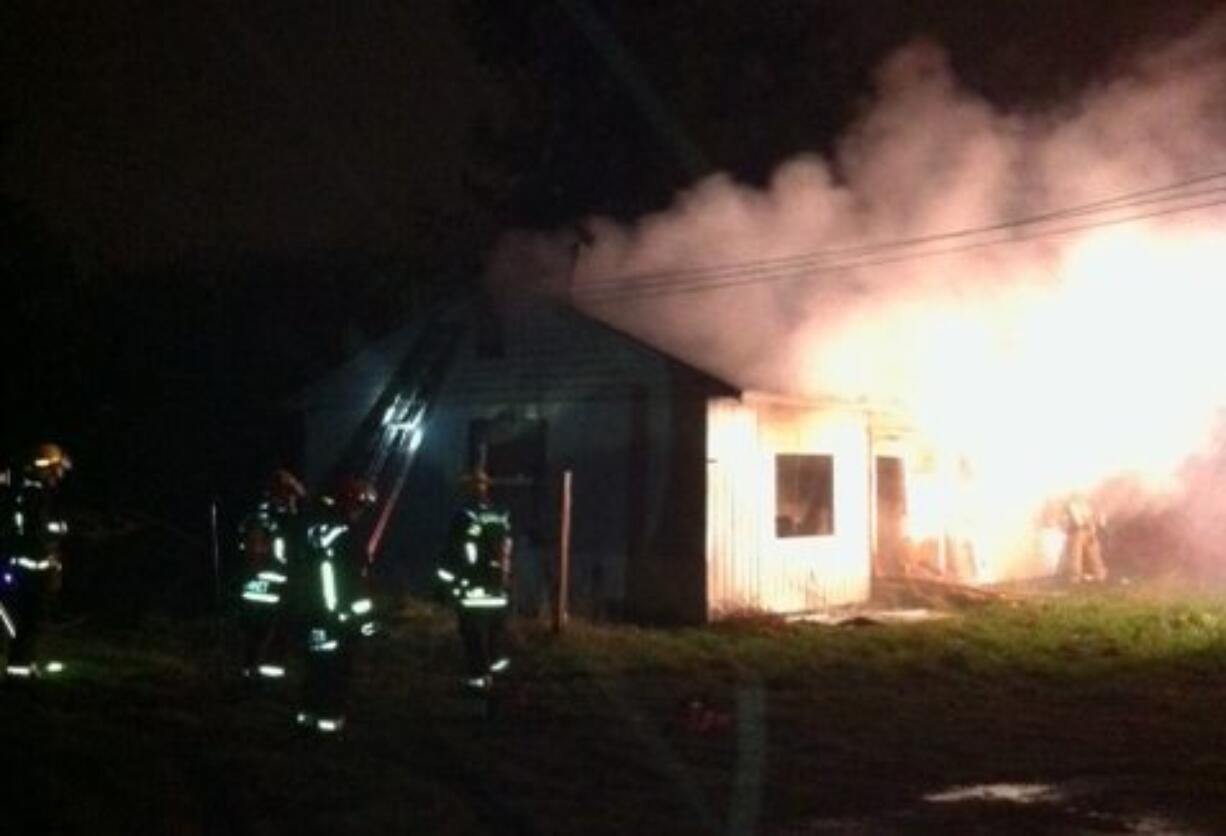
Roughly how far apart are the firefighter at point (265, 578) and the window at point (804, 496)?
8.18 metres

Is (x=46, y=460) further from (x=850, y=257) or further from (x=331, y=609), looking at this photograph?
(x=850, y=257)

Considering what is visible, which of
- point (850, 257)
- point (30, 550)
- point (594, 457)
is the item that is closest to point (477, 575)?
point (30, 550)

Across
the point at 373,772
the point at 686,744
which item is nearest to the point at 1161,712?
the point at 686,744

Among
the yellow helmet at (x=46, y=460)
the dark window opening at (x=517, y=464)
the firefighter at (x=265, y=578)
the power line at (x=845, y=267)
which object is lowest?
the firefighter at (x=265, y=578)

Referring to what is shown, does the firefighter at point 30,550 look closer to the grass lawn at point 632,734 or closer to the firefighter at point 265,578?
the grass lawn at point 632,734

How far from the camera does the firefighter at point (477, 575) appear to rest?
38.1ft

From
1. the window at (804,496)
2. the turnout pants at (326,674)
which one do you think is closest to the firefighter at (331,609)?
the turnout pants at (326,674)

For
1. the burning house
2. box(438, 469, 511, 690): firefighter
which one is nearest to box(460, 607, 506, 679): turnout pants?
box(438, 469, 511, 690): firefighter

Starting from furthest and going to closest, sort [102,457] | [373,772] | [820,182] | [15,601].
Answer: [102,457] → [820,182] → [15,601] → [373,772]

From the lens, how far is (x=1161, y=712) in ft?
39.4

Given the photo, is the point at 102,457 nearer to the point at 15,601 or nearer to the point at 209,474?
the point at 209,474

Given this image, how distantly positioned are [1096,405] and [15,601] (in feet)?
50.2

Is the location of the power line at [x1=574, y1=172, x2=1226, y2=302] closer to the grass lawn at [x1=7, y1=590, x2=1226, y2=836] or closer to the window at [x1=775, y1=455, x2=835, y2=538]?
the window at [x1=775, y1=455, x2=835, y2=538]

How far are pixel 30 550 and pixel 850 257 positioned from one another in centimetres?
1163
